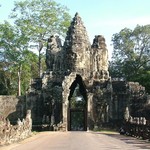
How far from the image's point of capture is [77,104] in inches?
2717

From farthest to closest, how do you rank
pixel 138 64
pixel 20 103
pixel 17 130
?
1. pixel 138 64
2. pixel 20 103
3. pixel 17 130

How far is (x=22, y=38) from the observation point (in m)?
62.5

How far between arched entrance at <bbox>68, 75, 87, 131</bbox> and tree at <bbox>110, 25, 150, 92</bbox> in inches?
348

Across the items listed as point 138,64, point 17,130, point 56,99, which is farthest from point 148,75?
point 17,130

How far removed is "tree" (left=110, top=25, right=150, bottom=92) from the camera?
233 ft

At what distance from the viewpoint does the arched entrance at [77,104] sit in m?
47.8

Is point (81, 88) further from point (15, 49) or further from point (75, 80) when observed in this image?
point (15, 49)

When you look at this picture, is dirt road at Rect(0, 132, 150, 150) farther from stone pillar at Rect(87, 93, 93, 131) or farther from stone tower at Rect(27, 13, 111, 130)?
stone pillar at Rect(87, 93, 93, 131)

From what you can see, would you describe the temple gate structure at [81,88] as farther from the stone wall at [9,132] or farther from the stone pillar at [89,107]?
the stone wall at [9,132]

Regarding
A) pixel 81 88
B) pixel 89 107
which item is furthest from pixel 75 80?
pixel 89 107

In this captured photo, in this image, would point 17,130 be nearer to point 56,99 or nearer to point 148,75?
point 56,99

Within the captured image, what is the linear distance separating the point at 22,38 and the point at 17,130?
37.3 metres

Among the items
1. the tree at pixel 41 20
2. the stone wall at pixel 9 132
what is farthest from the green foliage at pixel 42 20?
the stone wall at pixel 9 132

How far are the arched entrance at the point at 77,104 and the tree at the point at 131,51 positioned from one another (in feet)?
29.0
